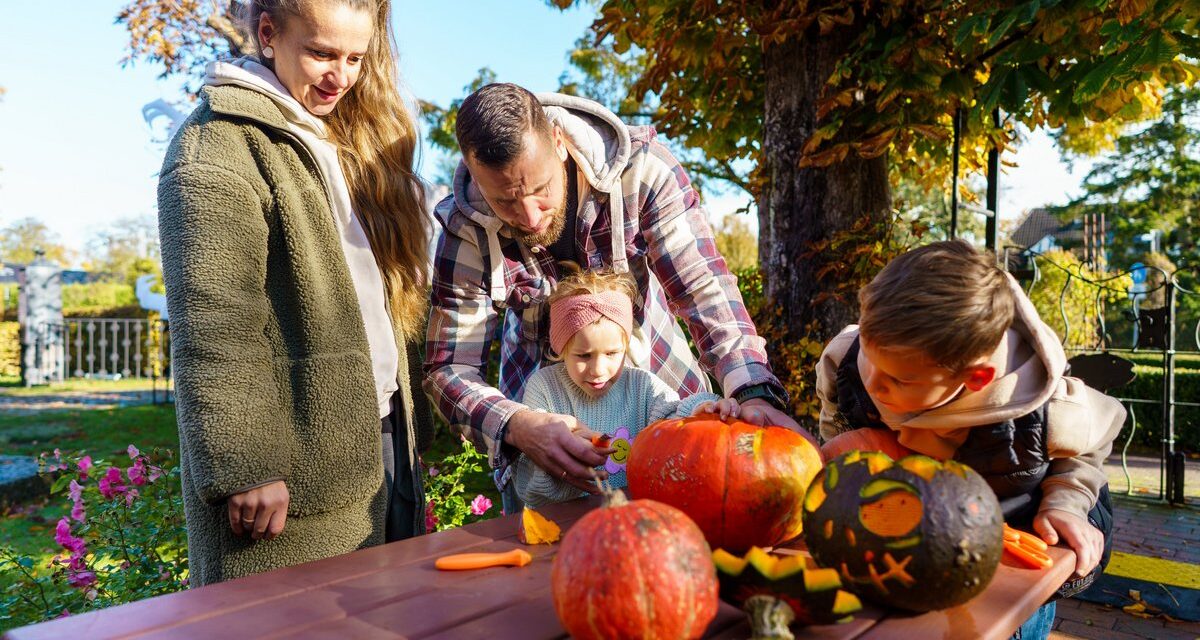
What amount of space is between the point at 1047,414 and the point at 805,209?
116 inches

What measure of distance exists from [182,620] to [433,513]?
2.71 m

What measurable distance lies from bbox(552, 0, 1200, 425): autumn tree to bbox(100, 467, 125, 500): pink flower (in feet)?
11.0

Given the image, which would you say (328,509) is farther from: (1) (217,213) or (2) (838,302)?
(2) (838,302)

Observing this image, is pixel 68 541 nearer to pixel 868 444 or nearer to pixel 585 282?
pixel 585 282

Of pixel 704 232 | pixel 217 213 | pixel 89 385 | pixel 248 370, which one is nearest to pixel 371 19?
pixel 217 213

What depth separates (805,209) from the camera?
4.53 meters

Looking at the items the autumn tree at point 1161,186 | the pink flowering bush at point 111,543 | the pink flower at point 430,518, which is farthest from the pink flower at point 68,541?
the autumn tree at point 1161,186

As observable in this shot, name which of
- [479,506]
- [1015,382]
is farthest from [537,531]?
[479,506]

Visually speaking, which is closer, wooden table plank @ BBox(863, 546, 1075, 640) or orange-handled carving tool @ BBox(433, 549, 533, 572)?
wooden table plank @ BBox(863, 546, 1075, 640)

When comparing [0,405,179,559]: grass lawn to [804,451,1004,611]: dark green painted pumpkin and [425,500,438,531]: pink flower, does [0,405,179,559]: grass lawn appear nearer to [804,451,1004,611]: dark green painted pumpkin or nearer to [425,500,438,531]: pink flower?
[425,500,438,531]: pink flower

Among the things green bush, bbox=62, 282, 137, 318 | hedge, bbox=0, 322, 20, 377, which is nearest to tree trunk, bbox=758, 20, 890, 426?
hedge, bbox=0, 322, 20, 377

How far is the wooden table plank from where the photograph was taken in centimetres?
118

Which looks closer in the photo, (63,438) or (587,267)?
(587,267)

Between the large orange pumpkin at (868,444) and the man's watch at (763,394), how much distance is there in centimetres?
30
